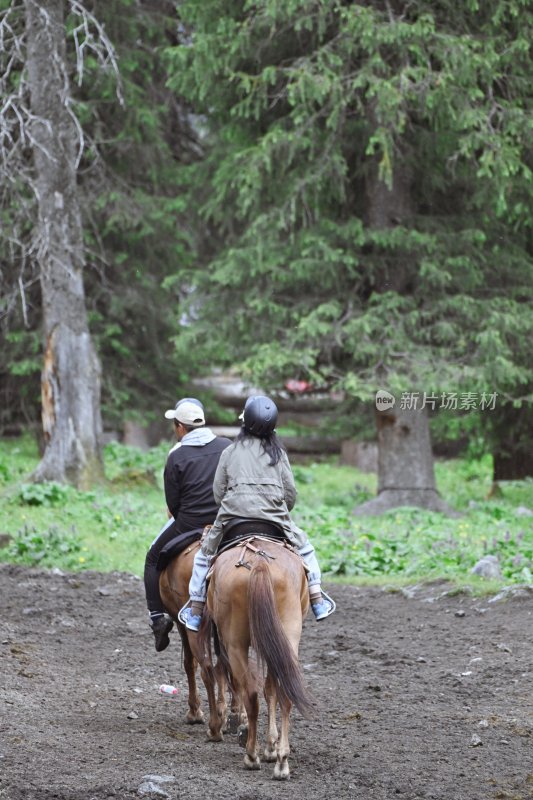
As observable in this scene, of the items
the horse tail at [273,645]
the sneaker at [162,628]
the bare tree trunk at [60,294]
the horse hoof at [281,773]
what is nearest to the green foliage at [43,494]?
the bare tree trunk at [60,294]

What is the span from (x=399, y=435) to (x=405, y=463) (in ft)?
1.37

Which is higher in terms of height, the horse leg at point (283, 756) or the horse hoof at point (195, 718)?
the horse leg at point (283, 756)

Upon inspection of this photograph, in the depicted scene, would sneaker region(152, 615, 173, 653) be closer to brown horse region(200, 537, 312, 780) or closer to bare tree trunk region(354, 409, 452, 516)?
brown horse region(200, 537, 312, 780)

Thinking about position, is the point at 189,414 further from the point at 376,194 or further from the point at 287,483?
the point at 376,194

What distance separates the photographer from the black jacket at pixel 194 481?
298 inches

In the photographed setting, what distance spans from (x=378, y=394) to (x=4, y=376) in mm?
8494

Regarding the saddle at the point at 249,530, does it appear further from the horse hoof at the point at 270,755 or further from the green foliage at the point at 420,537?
the green foliage at the point at 420,537

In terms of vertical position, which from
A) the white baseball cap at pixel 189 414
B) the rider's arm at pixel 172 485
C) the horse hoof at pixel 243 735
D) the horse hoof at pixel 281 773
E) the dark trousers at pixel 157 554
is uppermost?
the white baseball cap at pixel 189 414

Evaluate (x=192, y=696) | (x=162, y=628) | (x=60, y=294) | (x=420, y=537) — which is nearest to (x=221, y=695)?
(x=192, y=696)

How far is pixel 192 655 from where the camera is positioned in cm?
775

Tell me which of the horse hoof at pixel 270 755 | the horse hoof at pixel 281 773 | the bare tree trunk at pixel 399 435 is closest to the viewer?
the horse hoof at pixel 281 773

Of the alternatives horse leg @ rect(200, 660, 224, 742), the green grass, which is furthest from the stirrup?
the green grass

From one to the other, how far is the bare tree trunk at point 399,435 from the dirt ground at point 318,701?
475 cm

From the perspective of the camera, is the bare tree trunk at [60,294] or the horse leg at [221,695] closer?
the horse leg at [221,695]
